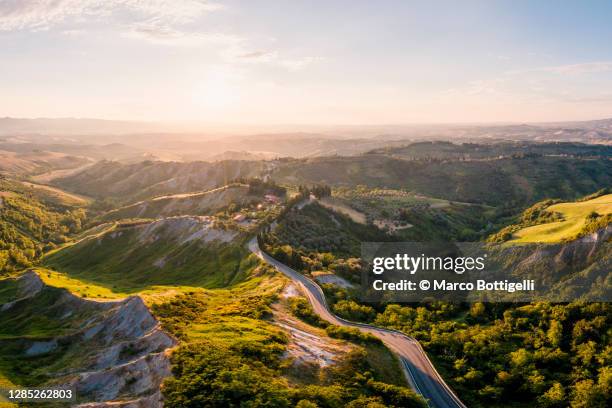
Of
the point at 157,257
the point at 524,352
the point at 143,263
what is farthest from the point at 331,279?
the point at 143,263

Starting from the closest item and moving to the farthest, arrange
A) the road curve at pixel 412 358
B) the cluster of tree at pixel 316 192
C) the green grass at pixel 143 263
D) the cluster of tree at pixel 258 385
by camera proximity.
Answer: the cluster of tree at pixel 258 385 → the road curve at pixel 412 358 → the green grass at pixel 143 263 → the cluster of tree at pixel 316 192

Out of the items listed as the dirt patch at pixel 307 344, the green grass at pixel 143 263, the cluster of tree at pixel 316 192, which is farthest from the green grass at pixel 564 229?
the cluster of tree at pixel 316 192

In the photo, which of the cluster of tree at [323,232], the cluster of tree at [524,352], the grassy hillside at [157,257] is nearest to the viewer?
the cluster of tree at [524,352]

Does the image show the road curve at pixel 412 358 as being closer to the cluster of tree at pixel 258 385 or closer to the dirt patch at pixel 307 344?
the cluster of tree at pixel 258 385

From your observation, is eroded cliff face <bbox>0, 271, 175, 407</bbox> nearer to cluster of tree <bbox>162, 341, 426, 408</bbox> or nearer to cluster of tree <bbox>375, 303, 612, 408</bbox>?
cluster of tree <bbox>162, 341, 426, 408</bbox>

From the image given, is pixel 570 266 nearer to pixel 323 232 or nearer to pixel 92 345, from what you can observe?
pixel 323 232

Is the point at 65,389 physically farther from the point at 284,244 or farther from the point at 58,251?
the point at 58,251

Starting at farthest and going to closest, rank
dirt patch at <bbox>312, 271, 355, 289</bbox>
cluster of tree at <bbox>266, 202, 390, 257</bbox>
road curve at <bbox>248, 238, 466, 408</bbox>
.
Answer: cluster of tree at <bbox>266, 202, 390, 257</bbox>
dirt patch at <bbox>312, 271, 355, 289</bbox>
road curve at <bbox>248, 238, 466, 408</bbox>

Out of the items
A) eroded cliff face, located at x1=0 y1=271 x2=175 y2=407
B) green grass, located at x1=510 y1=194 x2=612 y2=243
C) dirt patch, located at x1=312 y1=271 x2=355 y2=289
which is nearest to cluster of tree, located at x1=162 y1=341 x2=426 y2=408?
eroded cliff face, located at x1=0 y1=271 x2=175 y2=407
